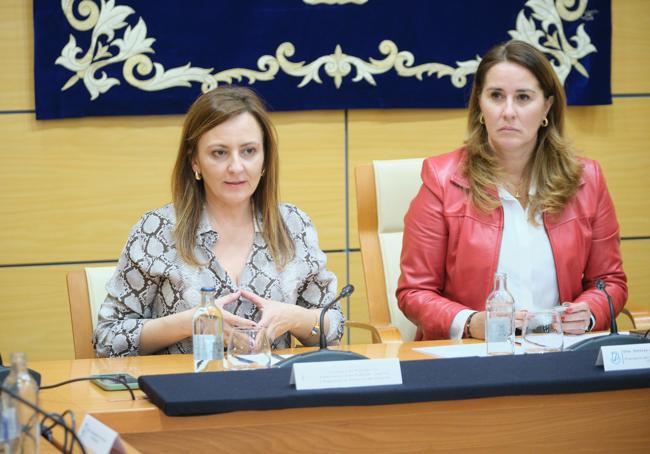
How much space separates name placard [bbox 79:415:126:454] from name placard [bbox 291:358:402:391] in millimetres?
423

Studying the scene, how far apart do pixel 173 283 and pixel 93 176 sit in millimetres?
1540

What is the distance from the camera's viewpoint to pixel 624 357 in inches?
75.8

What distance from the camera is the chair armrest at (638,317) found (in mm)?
3000

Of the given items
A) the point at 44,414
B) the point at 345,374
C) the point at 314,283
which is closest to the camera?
the point at 44,414

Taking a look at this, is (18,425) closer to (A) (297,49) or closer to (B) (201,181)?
(B) (201,181)

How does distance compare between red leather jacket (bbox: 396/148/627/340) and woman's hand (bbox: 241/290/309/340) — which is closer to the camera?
woman's hand (bbox: 241/290/309/340)

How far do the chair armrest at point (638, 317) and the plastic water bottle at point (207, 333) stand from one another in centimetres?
144

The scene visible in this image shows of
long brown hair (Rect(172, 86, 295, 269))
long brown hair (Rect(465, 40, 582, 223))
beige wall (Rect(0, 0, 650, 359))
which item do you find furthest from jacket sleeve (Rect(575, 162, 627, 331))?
beige wall (Rect(0, 0, 650, 359))

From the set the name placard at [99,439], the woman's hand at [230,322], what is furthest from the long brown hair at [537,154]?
the name placard at [99,439]

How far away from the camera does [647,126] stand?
4.31 metres

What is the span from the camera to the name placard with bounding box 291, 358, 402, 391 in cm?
176

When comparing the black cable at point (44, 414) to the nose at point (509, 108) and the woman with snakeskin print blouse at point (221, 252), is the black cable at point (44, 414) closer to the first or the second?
the woman with snakeskin print blouse at point (221, 252)

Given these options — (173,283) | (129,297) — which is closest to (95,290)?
(129,297)

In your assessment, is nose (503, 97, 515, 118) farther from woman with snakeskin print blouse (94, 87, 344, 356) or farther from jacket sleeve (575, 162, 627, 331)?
woman with snakeskin print blouse (94, 87, 344, 356)
